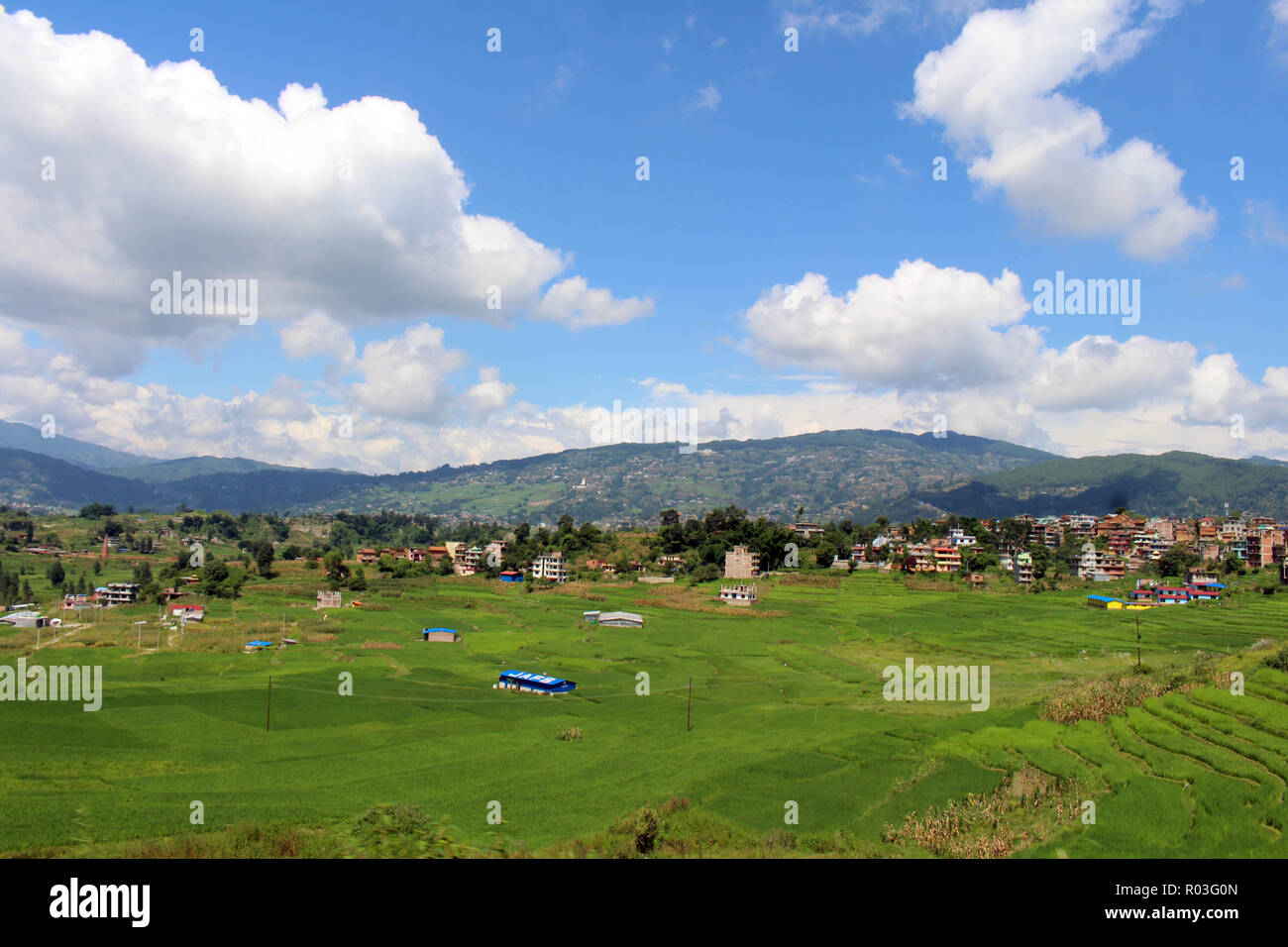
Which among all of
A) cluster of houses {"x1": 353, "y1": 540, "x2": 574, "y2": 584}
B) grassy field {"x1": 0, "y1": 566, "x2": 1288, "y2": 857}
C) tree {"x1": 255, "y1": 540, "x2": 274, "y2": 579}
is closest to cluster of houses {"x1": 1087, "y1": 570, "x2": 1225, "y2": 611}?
grassy field {"x1": 0, "y1": 566, "x2": 1288, "y2": 857}

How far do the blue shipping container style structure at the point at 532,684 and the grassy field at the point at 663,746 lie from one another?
100 centimetres

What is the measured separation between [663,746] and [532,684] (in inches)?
504

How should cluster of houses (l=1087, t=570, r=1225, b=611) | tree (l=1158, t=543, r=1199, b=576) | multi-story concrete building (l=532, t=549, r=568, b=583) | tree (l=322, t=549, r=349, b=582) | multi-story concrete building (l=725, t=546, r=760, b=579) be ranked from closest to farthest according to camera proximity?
1. cluster of houses (l=1087, t=570, r=1225, b=611)
2. tree (l=1158, t=543, r=1199, b=576)
3. tree (l=322, t=549, r=349, b=582)
4. multi-story concrete building (l=725, t=546, r=760, b=579)
5. multi-story concrete building (l=532, t=549, r=568, b=583)

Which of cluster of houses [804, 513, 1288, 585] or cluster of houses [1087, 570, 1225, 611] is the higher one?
cluster of houses [804, 513, 1288, 585]

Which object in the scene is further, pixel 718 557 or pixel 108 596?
pixel 718 557

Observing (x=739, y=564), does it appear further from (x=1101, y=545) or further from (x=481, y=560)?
(x=1101, y=545)

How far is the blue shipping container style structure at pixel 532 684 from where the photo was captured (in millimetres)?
42091

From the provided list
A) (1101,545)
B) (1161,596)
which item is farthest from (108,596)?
(1101,545)

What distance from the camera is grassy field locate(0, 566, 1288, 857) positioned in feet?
68.3

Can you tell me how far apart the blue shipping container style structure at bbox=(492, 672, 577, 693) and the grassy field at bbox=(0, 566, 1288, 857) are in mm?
1004

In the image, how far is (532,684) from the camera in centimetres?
4238

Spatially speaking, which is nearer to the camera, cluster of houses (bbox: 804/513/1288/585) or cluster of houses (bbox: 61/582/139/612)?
cluster of houses (bbox: 61/582/139/612)

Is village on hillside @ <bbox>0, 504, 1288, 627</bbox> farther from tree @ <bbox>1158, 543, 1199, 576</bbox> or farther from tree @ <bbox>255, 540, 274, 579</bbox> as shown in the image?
tree @ <bbox>255, 540, 274, 579</bbox>

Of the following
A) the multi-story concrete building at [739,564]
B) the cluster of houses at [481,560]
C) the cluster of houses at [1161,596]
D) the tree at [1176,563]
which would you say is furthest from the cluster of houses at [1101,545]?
the cluster of houses at [481,560]
